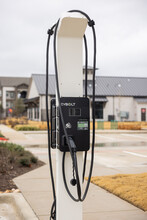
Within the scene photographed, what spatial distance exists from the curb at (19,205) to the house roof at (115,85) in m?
41.9

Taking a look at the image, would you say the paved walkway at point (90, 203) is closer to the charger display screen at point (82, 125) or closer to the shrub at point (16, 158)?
the shrub at point (16, 158)

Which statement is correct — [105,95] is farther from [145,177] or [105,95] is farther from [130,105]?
[145,177]

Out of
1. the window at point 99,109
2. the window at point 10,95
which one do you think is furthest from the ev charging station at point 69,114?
the window at point 10,95

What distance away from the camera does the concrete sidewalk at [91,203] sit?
504 centimetres

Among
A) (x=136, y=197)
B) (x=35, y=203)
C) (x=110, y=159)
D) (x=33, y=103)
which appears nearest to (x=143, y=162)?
(x=110, y=159)

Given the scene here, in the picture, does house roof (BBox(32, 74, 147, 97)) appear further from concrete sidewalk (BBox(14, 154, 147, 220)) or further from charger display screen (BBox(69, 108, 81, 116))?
charger display screen (BBox(69, 108, 81, 116))

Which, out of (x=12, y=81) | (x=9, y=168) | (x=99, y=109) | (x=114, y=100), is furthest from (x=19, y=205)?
(x=12, y=81)

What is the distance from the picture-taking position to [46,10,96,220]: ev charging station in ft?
12.0

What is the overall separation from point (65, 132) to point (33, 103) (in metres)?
48.9

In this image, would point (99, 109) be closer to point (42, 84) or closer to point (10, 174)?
point (42, 84)

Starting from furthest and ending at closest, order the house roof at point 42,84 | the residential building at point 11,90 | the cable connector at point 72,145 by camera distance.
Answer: the residential building at point 11,90
the house roof at point 42,84
the cable connector at point 72,145

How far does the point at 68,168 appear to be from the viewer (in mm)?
3770

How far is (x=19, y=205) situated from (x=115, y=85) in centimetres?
4696

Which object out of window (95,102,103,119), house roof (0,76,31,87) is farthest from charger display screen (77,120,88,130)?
house roof (0,76,31,87)
